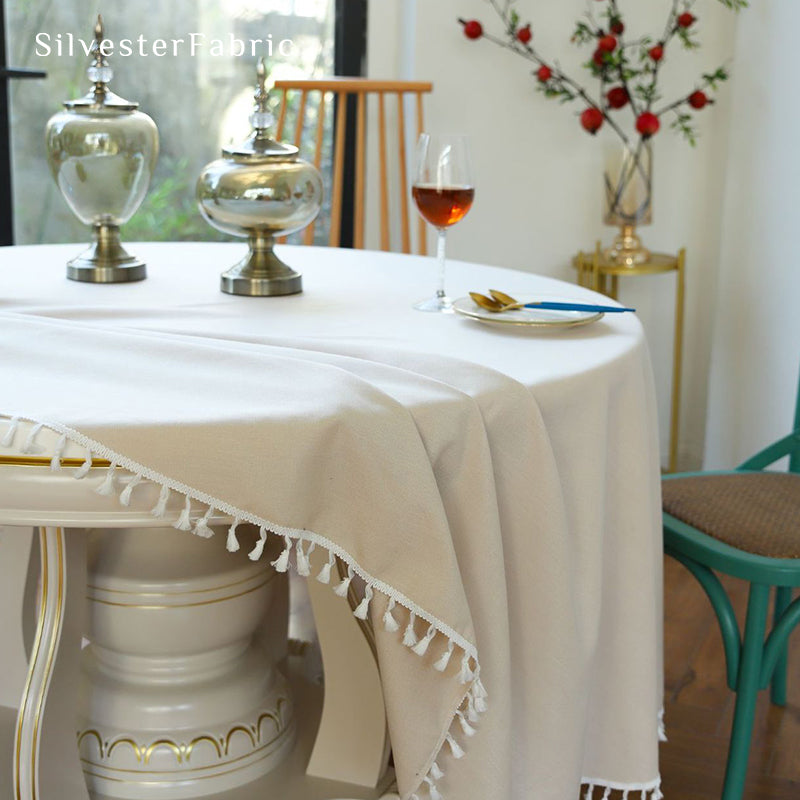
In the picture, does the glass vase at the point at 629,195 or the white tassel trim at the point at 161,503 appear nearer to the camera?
the white tassel trim at the point at 161,503

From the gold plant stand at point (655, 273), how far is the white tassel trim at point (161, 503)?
2093 millimetres

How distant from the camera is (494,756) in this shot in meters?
1.11

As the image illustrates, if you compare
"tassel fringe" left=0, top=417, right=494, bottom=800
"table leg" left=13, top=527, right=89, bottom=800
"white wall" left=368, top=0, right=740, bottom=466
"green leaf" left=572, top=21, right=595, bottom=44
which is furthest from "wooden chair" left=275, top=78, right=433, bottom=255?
"tassel fringe" left=0, top=417, right=494, bottom=800

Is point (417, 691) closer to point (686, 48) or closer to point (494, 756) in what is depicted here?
point (494, 756)

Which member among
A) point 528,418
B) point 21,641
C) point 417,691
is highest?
point 528,418

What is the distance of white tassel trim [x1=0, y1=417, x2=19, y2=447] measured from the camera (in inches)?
34.5

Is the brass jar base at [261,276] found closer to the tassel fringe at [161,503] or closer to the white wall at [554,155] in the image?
the tassel fringe at [161,503]

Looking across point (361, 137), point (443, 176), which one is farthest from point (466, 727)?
point (361, 137)

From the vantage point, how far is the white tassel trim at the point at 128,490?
88 cm

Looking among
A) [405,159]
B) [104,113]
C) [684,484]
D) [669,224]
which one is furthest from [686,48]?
[104,113]

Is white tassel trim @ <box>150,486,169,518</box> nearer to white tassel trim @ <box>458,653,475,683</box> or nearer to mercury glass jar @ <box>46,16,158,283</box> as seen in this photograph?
white tassel trim @ <box>458,653,475,683</box>

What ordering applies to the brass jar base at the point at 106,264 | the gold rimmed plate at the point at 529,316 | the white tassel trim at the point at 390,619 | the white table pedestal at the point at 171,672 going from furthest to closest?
the brass jar base at the point at 106,264, the white table pedestal at the point at 171,672, the gold rimmed plate at the point at 529,316, the white tassel trim at the point at 390,619

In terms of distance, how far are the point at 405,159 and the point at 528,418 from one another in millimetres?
2073

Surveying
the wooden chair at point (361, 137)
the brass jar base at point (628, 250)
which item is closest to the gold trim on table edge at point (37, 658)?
the wooden chair at point (361, 137)
